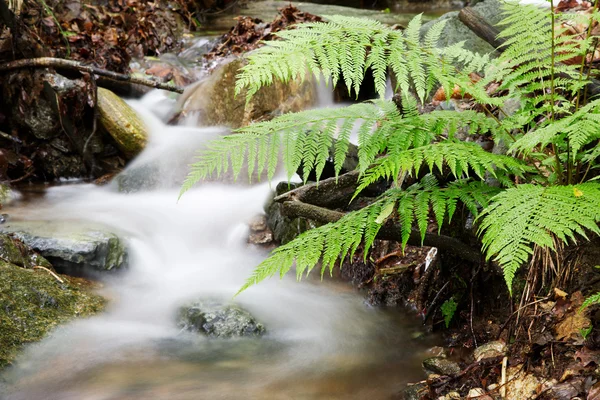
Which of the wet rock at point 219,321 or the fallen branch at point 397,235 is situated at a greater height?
the fallen branch at point 397,235

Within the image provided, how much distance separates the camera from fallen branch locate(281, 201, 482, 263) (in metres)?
2.61

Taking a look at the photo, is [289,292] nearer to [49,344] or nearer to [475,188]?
[49,344]

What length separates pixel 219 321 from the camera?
3604 mm

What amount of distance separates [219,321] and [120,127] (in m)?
3.78

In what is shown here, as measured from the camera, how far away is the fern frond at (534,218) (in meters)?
1.70

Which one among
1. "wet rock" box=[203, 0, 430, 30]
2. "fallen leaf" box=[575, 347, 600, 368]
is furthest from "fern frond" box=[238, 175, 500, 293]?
"wet rock" box=[203, 0, 430, 30]

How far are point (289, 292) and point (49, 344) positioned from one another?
5.48ft

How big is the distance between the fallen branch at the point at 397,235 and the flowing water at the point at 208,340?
2.24 feet

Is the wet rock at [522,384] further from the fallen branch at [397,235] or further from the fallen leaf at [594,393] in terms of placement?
the fallen branch at [397,235]

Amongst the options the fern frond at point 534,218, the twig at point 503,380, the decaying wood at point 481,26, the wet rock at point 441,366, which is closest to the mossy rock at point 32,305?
the wet rock at point 441,366

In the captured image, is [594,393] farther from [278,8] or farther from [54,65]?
[278,8]

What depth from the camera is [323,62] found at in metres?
2.24

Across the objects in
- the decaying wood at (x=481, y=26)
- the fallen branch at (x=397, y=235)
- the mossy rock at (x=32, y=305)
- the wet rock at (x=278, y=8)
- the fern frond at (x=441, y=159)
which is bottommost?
the mossy rock at (x=32, y=305)

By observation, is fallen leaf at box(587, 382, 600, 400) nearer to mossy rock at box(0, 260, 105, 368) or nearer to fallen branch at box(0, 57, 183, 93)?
mossy rock at box(0, 260, 105, 368)
